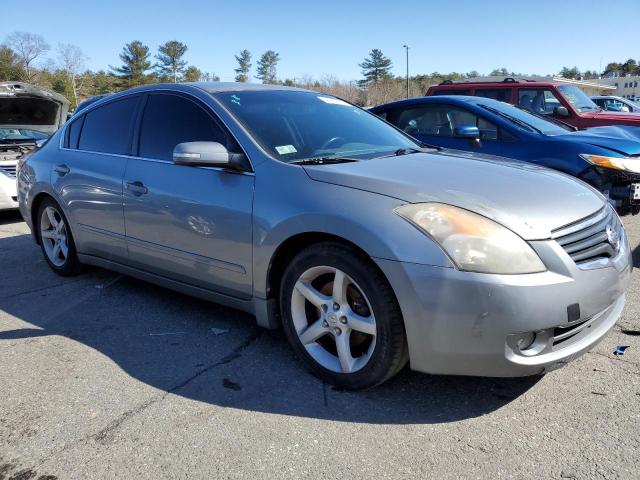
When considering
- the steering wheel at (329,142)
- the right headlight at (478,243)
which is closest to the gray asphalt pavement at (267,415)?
the right headlight at (478,243)

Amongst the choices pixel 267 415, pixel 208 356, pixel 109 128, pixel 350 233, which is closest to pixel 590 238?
pixel 350 233

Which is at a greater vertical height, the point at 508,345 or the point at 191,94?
the point at 191,94

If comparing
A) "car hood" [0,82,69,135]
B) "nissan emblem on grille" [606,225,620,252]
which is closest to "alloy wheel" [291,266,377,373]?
"nissan emblem on grille" [606,225,620,252]

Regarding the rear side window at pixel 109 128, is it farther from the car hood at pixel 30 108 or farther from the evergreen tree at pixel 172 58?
the evergreen tree at pixel 172 58

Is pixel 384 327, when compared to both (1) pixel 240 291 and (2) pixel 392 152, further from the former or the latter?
(2) pixel 392 152

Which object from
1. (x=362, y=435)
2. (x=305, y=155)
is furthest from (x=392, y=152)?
(x=362, y=435)

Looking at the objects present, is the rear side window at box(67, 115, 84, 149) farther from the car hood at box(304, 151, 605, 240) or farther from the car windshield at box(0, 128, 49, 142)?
the car windshield at box(0, 128, 49, 142)

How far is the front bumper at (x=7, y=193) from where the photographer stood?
289 inches

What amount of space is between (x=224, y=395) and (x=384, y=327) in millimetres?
934

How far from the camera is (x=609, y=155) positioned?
19.0 ft

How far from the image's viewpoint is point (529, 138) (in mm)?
6137

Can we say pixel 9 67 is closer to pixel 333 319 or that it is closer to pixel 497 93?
pixel 497 93

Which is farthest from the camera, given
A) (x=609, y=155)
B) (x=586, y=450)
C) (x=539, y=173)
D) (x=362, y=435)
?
(x=609, y=155)

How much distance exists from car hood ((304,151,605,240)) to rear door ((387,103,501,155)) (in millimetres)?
3125
